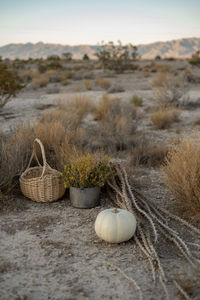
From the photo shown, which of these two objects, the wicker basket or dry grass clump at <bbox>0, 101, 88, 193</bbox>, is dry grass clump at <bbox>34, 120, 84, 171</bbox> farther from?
the wicker basket

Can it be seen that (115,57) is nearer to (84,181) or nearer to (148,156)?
(148,156)

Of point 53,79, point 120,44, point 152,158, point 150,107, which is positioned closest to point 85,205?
point 152,158

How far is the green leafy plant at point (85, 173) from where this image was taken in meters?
4.29

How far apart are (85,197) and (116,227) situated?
1004mm

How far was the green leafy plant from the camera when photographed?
14.1 feet

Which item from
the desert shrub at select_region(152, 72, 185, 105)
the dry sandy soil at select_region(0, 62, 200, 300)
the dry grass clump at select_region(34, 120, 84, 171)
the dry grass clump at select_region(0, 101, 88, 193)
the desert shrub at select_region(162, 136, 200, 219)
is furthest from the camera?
the desert shrub at select_region(152, 72, 185, 105)

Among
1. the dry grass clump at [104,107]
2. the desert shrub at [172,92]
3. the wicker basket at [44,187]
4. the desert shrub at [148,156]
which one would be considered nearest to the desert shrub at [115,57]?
the desert shrub at [172,92]

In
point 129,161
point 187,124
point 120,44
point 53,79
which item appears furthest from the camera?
point 120,44

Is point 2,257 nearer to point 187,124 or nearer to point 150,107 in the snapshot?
point 187,124

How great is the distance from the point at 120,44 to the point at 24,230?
87.8ft

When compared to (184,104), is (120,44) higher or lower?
higher

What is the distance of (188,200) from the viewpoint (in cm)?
413

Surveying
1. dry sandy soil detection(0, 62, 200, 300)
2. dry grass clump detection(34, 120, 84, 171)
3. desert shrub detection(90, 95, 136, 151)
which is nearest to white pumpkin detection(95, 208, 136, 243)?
dry sandy soil detection(0, 62, 200, 300)

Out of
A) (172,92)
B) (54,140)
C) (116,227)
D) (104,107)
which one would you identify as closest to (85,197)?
(116,227)
